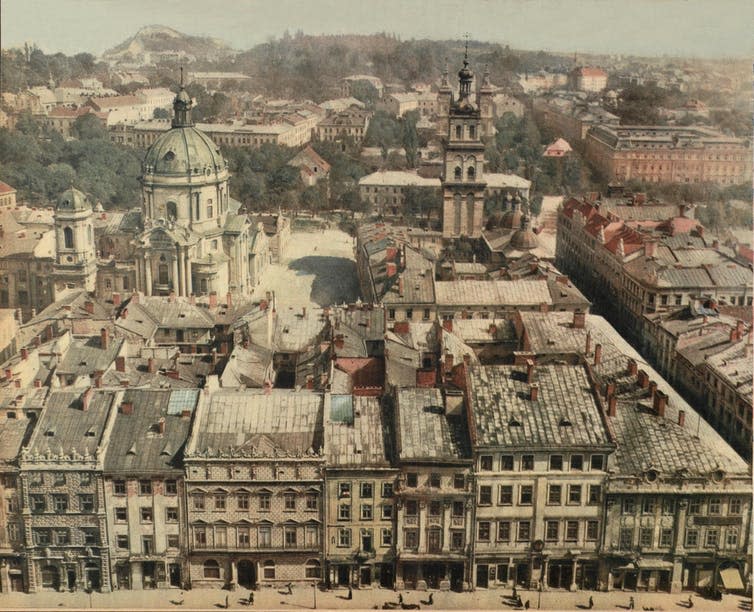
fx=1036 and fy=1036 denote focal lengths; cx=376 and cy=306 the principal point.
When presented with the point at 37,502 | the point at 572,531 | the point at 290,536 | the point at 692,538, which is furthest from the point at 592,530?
the point at 37,502

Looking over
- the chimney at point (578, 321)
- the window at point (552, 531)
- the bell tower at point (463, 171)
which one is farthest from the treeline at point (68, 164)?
the window at point (552, 531)

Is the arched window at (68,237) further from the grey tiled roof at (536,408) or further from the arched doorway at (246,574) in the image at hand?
the grey tiled roof at (536,408)

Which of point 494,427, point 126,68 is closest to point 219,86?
point 126,68

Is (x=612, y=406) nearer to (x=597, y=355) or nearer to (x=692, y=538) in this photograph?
(x=692, y=538)

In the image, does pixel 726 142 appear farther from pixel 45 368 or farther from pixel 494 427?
pixel 45 368

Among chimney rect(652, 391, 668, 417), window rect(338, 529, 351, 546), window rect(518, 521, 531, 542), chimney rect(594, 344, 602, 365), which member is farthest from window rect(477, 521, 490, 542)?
chimney rect(594, 344, 602, 365)
